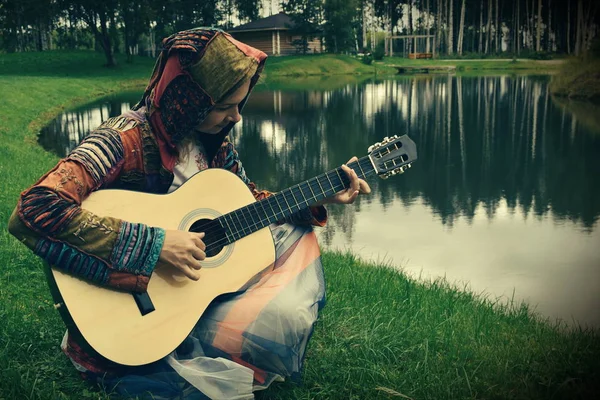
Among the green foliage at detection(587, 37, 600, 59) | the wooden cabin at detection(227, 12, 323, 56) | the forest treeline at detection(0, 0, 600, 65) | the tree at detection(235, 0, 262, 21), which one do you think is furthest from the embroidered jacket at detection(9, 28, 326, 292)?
the tree at detection(235, 0, 262, 21)

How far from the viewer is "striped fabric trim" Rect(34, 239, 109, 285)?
2404 mm

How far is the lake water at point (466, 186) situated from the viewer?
263 inches

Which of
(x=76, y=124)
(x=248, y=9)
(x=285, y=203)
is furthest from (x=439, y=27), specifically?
(x=285, y=203)

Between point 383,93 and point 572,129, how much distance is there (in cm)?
1360

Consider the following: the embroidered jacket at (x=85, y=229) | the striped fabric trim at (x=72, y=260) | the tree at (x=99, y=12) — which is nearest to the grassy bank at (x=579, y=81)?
the embroidered jacket at (x=85, y=229)

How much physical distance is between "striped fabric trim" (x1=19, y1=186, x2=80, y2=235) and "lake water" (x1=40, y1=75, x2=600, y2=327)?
401cm

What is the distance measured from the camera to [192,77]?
2.60 m

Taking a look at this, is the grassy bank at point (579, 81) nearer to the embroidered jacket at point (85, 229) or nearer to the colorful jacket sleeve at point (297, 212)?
the colorful jacket sleeve at point (297, 212)

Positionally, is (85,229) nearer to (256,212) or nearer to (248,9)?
(256,212)

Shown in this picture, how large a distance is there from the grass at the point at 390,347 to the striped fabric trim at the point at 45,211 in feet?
2.45

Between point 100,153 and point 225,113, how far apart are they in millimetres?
512

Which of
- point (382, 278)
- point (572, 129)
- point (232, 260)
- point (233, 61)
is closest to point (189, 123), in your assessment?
point (233, 61)

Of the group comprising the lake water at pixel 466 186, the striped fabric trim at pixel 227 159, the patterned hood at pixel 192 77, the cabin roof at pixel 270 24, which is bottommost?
the lake water at pixel 466 186

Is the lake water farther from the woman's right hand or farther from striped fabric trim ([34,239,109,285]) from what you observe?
striped fabric trim ([34,239,109,285])
